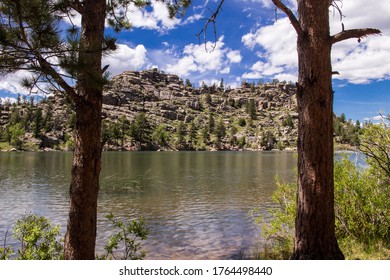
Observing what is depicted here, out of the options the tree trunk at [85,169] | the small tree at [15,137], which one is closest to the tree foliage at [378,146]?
the tree trunk at [85,169]

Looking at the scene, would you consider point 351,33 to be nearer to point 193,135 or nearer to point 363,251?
point 363,251

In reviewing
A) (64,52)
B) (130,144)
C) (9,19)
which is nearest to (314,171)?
(64,52)

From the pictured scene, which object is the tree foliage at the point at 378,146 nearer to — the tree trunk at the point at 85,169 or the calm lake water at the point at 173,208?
Result: the calm lake water at the point at 173,208

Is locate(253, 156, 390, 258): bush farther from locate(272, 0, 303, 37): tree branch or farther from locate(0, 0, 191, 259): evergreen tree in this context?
locate(0, 0, 191, 259): evergreen tree

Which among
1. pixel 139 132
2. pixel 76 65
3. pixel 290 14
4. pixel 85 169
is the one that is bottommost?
pixel 85 169


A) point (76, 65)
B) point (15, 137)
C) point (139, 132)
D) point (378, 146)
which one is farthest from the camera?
point (139, 132)

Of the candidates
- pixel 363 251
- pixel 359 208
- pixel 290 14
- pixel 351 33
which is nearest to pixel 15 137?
pixel 359 208

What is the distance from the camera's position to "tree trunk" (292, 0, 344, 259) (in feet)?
18.5

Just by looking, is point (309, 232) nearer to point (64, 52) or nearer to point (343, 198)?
point (343, 198)

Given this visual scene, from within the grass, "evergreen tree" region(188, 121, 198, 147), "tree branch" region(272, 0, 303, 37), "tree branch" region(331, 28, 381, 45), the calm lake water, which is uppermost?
"evergreen tree" region(188, 121, 198, 147)

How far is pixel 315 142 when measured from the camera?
564 centimetres

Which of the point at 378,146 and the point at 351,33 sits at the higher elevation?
the point at 351,33

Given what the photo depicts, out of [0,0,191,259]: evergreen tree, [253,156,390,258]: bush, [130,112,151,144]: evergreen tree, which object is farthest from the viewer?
[130,112,151,144]: evergreen tree

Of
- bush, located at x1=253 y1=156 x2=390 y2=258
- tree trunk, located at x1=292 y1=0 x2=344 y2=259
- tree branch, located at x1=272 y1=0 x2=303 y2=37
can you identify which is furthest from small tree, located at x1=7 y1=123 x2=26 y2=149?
tree trunk, located at x1=292 y1=0 x2=344 y2=259
